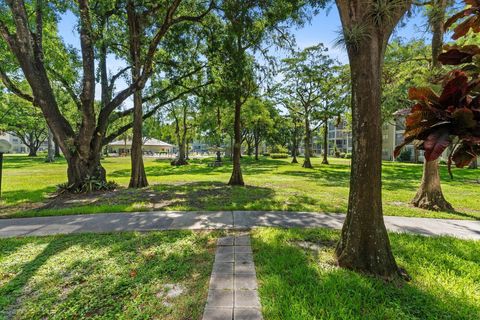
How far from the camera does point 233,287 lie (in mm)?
2695

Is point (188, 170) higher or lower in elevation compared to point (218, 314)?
lower

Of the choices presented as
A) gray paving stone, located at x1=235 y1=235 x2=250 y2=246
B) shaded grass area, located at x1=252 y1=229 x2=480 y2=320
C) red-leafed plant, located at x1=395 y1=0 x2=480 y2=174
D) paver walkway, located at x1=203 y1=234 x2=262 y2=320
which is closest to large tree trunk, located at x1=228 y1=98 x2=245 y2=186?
gray paving stone, located at x1=235 y1=235 x2=250 y2=246

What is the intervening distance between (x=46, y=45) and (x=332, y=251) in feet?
45.1

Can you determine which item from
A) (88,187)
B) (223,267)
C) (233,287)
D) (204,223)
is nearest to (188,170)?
(88,187)

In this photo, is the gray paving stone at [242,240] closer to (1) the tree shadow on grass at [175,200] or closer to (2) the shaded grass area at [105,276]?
(2) the shaded grass area at [105,276]

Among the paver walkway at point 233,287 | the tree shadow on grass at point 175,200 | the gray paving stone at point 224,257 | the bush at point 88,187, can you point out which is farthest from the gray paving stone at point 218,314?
the bush at point 88,187

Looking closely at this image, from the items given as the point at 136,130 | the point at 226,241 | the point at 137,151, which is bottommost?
the point at 226,241

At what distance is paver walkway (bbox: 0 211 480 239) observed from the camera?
16.1ft

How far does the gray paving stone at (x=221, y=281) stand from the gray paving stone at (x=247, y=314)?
40 centimetres

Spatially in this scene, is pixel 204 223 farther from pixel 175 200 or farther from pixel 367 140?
pixel 367 140

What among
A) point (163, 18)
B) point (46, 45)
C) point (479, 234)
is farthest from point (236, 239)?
point (46, 45)

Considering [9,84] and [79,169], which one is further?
[79,169]

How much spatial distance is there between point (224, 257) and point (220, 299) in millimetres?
1037

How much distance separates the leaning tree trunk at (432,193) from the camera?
6.84 m
